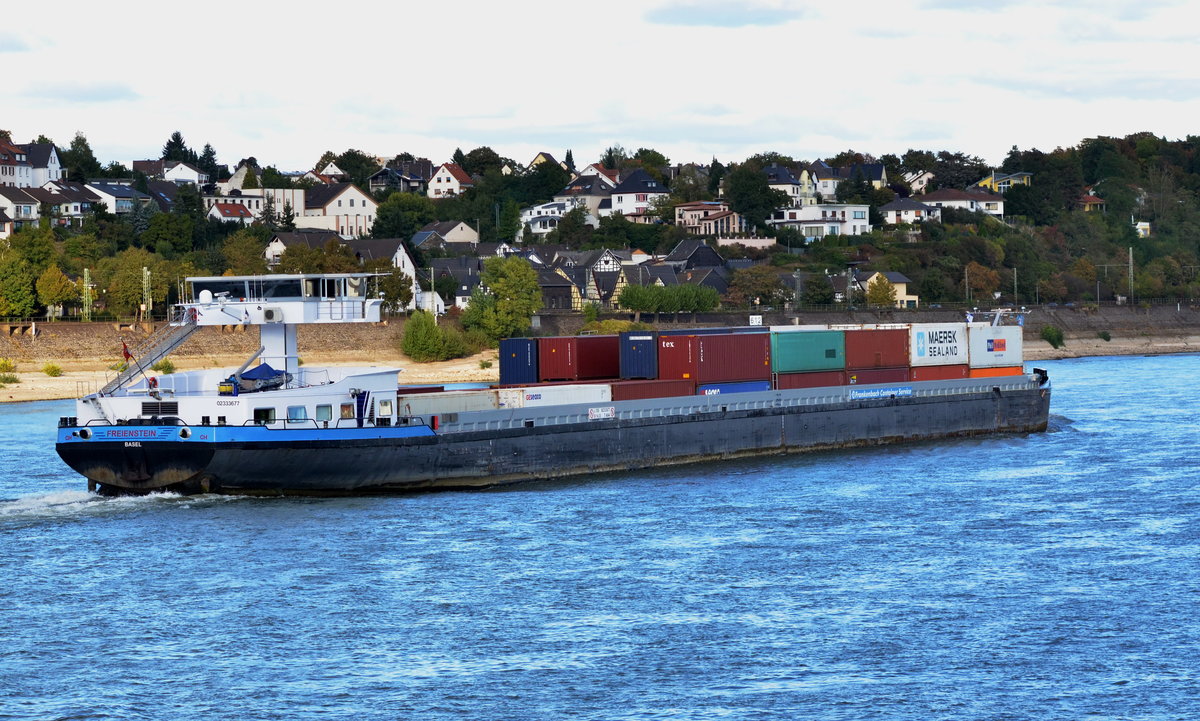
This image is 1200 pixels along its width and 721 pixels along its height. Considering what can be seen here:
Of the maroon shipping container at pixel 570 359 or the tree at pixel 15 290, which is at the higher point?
the tree at pixel 15 290

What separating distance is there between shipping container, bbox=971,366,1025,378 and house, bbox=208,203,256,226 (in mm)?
92701

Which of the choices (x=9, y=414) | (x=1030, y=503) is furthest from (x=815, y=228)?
(x=1030, y=503)

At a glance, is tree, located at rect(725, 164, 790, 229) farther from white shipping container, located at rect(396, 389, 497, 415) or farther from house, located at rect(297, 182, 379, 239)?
white shipping container, located at rect(396, 389, 497, 415)

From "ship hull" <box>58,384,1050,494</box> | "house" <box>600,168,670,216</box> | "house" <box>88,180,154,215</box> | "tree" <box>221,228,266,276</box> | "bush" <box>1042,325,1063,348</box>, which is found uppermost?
"house" <box>600,168,670,216</box>

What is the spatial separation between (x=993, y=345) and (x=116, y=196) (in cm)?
9786

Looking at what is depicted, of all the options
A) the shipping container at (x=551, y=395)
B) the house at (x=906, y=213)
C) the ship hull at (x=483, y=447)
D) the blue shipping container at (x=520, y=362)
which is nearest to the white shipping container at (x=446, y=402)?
the shipping container at (x=551, y=395)

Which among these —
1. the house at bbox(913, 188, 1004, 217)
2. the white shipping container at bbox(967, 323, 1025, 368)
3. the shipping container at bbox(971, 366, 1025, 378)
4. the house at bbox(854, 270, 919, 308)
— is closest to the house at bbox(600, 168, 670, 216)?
the house at bbox(913, 188, 1004, 217)

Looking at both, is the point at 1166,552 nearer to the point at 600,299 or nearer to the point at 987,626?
the point at 987,626

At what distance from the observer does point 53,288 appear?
8794 cm

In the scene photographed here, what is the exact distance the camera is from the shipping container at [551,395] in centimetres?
4356

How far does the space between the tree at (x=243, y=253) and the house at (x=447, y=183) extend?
60.2 m

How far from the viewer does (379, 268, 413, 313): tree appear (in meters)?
96.8

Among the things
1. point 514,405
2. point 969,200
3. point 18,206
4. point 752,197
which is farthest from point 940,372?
point 969,200

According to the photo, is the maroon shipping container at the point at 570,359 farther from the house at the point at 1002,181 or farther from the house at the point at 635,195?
the house at the point at 1002,181
